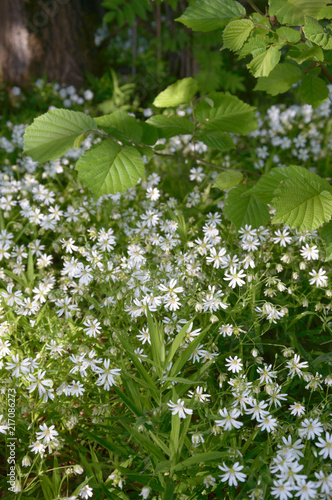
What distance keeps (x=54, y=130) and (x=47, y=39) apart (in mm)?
3083

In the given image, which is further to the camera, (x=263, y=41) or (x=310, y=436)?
(x=263, y=41)

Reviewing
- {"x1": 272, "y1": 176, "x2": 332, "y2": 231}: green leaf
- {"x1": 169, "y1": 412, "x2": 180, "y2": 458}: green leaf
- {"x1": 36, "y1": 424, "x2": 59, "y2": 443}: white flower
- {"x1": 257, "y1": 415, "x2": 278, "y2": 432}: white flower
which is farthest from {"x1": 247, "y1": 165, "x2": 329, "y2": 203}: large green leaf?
{"x1": 36, "y1": 424, "x2": 59, "y2": 443}: white flower

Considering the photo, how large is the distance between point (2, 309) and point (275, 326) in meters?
1.39

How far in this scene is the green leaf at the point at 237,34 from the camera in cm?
191

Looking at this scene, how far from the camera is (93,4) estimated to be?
4.94 m

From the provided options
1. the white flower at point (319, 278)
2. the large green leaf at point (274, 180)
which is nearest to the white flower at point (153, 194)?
the large green leaf at point (274, 180)

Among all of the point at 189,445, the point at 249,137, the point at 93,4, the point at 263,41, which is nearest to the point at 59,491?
the point at 189,445

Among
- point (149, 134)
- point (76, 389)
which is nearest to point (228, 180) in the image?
point (149, 134)

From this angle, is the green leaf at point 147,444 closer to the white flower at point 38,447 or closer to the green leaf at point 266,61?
the white flower at point 38,447

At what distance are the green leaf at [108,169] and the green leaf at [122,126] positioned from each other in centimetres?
12

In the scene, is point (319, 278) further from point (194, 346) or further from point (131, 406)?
point (131, 406)

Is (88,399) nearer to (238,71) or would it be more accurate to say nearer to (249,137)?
(249,137)

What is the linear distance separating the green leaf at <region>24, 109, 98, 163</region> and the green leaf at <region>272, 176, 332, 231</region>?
38.1 inches

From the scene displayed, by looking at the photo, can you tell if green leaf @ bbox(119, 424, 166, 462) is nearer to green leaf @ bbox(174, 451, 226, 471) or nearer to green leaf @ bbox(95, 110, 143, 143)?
green leaf @ bbox(174, 451, 226, 471)
